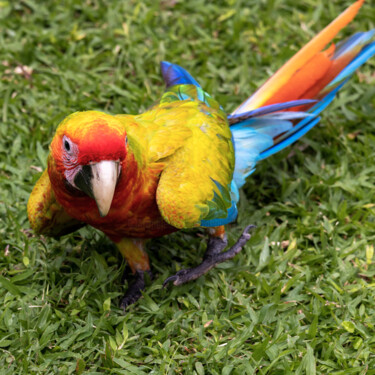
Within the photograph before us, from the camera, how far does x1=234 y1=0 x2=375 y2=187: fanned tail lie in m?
3.19

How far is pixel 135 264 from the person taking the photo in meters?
3.00

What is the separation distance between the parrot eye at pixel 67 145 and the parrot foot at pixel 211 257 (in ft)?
3.35

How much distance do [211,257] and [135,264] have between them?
44 cm

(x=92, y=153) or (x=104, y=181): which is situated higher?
(x=92, y=153)

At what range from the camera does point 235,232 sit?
3291mm

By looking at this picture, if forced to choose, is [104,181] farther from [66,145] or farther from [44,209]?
[44,209]

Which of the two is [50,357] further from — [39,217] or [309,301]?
[309,301]

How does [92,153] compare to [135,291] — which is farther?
[135,291]

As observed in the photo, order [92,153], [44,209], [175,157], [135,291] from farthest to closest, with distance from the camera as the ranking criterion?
[135,291] < [44,209] < [175,157] < [92,153]

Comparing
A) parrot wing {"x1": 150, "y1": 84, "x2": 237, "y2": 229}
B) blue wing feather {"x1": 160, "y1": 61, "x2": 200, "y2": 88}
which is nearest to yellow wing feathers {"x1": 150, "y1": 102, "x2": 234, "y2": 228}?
parrot wing {"x1": 150, "y1": 84, "x2": 237, "y2": 229}

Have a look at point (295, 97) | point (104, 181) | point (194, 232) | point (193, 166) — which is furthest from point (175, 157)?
point (295, 97)

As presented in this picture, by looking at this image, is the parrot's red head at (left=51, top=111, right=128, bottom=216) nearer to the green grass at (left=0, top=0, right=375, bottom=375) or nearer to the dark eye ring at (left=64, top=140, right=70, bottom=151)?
the dark eye ring at (left=64, top=140, right=70, bottom=151)

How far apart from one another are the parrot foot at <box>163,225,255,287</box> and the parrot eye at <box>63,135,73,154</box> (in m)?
1.02

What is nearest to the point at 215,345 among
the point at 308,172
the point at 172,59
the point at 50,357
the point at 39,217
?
the point at 50,357
